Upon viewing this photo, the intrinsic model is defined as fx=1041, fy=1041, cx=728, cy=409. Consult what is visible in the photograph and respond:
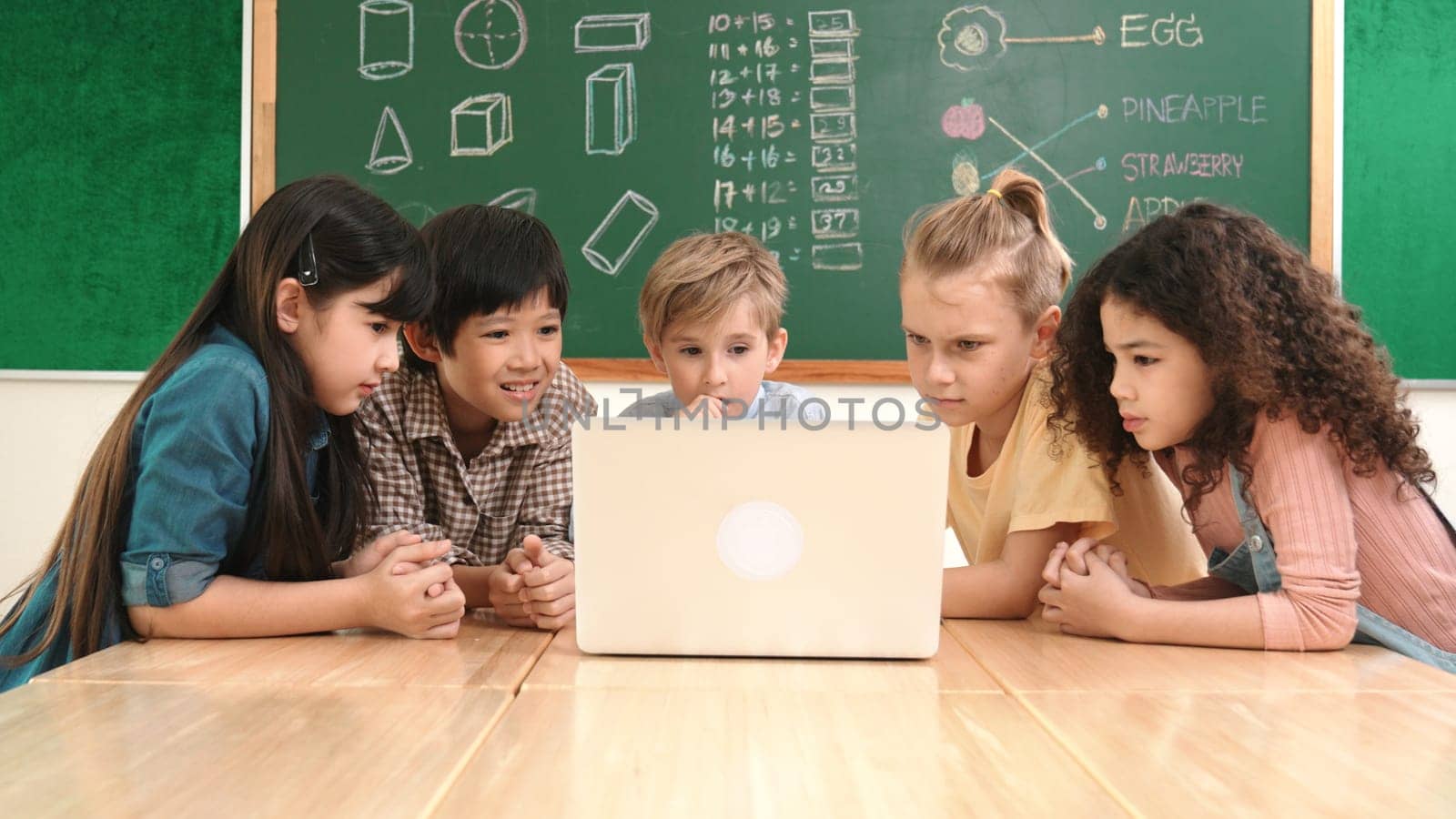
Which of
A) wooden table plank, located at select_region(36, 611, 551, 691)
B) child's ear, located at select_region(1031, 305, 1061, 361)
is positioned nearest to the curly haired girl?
child's ear, located at select_region(1031, 305, 1061, 361)

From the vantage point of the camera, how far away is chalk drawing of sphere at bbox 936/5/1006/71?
266 centimetres

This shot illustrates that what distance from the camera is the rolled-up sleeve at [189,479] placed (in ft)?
3.56

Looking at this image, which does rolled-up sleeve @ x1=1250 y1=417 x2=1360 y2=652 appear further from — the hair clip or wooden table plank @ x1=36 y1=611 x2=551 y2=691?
the hair clip

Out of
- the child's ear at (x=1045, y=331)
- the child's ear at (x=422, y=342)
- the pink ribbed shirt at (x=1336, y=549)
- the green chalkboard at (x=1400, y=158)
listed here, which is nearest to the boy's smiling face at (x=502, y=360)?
the child's ear at (x=422, y=342)

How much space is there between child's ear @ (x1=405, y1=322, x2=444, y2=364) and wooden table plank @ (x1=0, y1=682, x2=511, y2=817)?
826 millimetres

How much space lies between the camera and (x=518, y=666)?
929mm

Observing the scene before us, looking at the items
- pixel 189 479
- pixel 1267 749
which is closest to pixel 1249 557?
pixel 1267 749

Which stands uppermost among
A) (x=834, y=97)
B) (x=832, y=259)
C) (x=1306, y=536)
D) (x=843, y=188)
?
(x=834, y=97)

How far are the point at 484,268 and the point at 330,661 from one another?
0.74 metres

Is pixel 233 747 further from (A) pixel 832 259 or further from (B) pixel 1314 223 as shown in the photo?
(B) pixel 1314 223

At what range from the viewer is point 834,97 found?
8.84 ft

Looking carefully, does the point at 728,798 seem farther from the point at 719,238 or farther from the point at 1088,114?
the point at 1088,114

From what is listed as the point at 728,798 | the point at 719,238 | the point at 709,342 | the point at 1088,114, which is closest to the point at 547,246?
the point at 709,342

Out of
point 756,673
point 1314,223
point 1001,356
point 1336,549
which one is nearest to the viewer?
point 756,673
